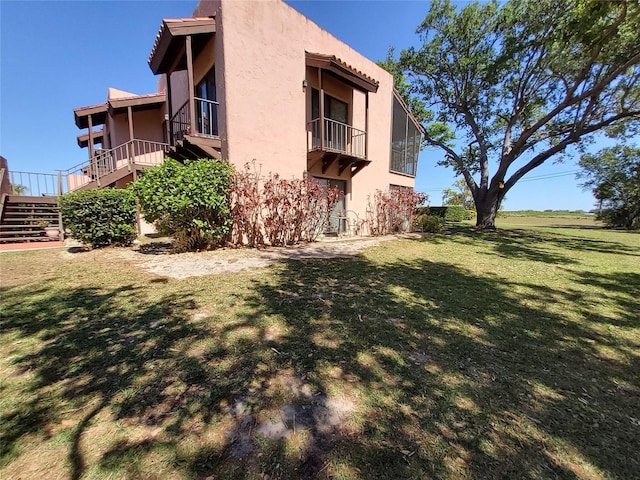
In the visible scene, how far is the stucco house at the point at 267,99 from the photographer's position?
24.2 ft

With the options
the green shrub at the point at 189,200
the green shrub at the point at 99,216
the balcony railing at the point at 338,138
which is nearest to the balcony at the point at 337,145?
the balcony railing at the point at 338,138

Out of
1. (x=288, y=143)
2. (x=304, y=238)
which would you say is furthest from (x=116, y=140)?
(x=304, y=238)

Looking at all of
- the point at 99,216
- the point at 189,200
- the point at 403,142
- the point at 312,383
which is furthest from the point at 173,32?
the point at 403,142

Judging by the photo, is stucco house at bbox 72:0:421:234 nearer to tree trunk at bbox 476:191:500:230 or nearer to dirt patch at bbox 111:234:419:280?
dirt patch at bbox 111:234:419:280

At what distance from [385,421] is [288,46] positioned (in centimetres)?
999

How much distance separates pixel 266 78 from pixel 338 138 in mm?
3458

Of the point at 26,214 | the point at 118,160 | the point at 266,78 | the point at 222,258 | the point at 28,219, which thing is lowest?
the point at 222,258

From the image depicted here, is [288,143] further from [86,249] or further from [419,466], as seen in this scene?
[419,466]

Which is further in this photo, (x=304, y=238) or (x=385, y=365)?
(x=304, y=238)

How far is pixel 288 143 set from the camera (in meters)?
8.77

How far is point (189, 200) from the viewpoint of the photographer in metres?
6.00

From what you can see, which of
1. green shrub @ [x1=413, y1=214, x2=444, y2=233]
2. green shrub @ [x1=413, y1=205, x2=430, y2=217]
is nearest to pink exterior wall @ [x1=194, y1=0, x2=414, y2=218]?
green shrub @ [x1=413, y1=205, x2=430, y2=217]

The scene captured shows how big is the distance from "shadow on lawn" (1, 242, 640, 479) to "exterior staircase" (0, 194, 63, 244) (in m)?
8.43

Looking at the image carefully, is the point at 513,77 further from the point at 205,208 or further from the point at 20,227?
the point at 20,227
